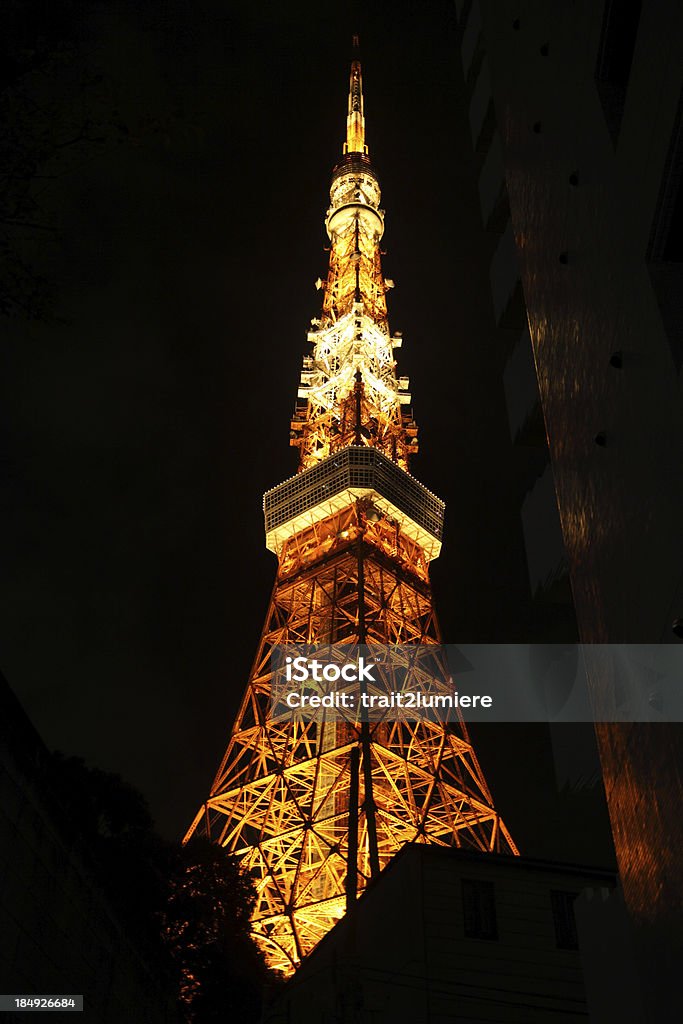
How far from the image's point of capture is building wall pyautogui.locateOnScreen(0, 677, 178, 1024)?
9.34 m

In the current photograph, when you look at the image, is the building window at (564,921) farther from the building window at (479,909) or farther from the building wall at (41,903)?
the building wall at (41,903)

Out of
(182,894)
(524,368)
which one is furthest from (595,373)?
(182,894)

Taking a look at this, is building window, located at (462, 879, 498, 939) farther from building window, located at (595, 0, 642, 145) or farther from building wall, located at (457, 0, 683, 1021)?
building window, located at (595, 0, 642, 145)

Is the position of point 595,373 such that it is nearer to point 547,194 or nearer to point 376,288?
point 547,194

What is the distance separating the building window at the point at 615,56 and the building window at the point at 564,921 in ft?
42.2

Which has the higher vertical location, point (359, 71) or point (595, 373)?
point (359, 71)

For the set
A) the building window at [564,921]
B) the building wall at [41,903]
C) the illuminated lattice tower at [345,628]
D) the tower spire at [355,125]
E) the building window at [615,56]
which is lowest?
the building wall at [41,903]

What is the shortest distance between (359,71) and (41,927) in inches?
2546

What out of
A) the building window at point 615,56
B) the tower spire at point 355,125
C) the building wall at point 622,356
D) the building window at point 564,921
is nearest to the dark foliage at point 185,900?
the building window at point 564,921

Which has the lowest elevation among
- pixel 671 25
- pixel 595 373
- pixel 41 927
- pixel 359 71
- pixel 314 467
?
pixel 41 927

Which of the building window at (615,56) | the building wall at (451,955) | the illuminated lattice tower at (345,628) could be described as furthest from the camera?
the illuminated lattice tower at (345,628)

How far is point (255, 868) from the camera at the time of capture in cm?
3120

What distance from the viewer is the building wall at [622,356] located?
5.94 metres

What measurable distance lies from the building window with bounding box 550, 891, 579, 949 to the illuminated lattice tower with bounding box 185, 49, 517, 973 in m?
10.7
